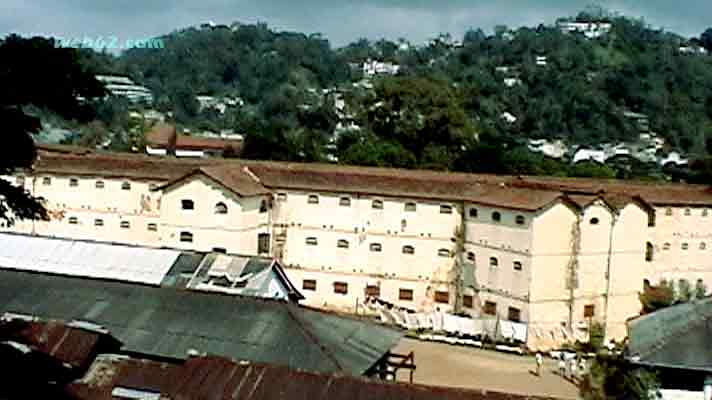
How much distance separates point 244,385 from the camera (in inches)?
587

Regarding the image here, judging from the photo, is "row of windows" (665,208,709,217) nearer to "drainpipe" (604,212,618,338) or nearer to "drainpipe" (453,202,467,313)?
"drainpipe" (604,212,618,338)

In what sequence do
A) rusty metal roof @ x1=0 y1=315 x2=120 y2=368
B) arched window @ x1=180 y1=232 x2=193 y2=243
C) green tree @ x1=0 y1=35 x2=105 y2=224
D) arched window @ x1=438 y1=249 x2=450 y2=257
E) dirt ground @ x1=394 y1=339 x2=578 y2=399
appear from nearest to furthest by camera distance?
green tree @ x1=0 y1=35 x2=105 y2=224 < rusty metal roof @ x1=0 y1=315 x2=120 y2=368 < dirt ground @ x1=394 y1=339 x2=578 y2=399 < arched window @ x1=438 y1=249 x2=450 y2=257 < arched window @ x1=180 y1=232 x2=193 y2=243

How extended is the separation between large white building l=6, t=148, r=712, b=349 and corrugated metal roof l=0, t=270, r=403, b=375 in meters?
10.1

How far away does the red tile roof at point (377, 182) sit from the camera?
30859mm

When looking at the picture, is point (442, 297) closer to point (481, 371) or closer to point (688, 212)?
point (481, 371)

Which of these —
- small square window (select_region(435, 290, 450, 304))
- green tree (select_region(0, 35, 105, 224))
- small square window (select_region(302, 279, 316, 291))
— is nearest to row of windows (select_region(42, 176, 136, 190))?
small square window (select_region(302, 279, 316, 291))

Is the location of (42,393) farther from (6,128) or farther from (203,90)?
(203,90)

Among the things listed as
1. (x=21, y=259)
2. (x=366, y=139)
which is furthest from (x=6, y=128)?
(x=366, y=139)

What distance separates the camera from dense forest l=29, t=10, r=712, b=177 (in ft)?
148

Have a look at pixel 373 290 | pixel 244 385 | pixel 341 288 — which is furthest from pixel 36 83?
pixel 341 288

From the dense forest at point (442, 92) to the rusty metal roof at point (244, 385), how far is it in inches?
812

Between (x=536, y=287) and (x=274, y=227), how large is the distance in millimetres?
8240

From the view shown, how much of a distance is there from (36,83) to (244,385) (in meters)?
8.33

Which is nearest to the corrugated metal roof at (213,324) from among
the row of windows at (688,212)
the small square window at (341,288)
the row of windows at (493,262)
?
the row of windows at (493,262)
